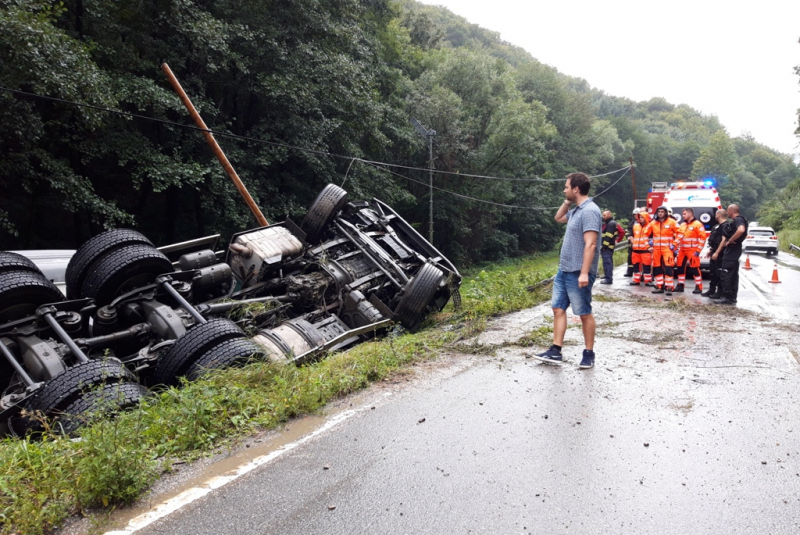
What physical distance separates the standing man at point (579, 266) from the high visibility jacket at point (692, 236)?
6.79 meters

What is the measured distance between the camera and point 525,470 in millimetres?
3111

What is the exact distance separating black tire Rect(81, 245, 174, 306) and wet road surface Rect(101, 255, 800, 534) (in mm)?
2966

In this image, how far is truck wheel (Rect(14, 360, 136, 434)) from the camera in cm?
369

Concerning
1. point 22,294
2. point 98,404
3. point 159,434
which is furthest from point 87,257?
point 159,434

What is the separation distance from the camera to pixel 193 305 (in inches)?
255

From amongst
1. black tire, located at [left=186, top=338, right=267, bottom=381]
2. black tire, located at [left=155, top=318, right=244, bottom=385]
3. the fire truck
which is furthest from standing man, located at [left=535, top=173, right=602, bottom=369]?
the fire truck

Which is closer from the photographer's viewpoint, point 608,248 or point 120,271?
point 120,271

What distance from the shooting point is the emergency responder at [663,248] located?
10.7m

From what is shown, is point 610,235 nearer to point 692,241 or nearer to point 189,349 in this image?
point 692,241

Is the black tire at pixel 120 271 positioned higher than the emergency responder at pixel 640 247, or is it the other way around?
the black tire at pixel 120 271

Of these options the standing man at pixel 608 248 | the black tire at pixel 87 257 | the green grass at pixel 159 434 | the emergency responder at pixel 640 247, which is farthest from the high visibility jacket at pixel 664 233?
the black tire at pixel 87 257

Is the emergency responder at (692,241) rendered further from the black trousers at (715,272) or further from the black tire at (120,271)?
Result: the black tire at (120,271)

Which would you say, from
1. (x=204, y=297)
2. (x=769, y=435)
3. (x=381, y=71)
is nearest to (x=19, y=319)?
(x=204, y=297)

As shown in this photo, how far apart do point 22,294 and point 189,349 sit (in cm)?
166
